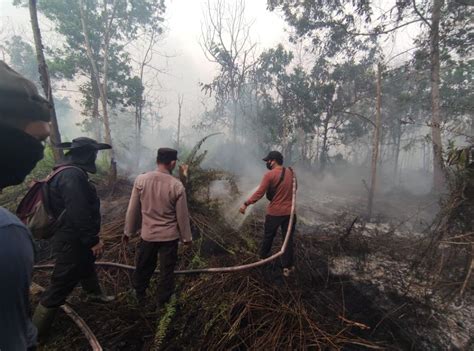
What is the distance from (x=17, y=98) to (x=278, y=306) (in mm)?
3518

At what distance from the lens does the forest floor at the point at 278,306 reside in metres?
3.06

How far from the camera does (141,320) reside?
3275mm

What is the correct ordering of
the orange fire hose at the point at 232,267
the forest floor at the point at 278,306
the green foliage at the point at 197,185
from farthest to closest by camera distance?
the green foliage at the point at 197,185 < the orange fire hose at the point at 232,267 < the forest floor at the point at 278,306

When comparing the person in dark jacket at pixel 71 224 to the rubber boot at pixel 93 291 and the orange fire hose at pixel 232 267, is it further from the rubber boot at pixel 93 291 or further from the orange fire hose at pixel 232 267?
the orange fire hose at pixel 232 267

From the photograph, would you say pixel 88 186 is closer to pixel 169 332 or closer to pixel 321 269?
pixel 169 332

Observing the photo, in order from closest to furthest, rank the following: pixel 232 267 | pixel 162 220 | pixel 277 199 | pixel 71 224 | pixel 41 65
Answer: pixel 71 224
pixel 162 220
pixel 232 267
pixel 277 199
pixel 41 65

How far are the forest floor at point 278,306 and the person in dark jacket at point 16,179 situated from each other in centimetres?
240

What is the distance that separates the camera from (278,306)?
11.6 feet

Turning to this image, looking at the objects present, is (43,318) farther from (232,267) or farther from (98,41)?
(98,41)

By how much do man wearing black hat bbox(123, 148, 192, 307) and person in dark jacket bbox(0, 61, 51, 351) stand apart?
2.48 metres

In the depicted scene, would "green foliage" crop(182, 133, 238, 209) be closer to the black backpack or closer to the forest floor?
the forest floor

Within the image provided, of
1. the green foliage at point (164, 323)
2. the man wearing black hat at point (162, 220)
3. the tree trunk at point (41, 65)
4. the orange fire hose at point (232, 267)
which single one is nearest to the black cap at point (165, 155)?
the man wearing black hat at point (162, 220)

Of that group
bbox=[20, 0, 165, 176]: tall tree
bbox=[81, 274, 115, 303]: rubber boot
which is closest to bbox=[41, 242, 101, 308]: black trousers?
bbox=[81, 274, 115, 303]: rubber boot

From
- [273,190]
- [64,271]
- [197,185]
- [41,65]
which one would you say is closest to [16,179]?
[64,271]
